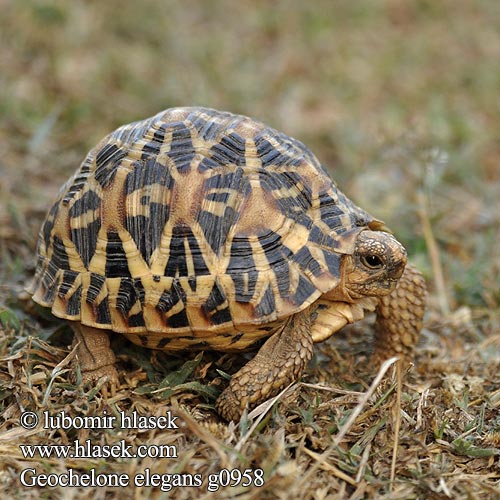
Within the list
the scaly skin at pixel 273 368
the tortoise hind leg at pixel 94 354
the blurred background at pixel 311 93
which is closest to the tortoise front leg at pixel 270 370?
the scaly skin at pixel 273 368

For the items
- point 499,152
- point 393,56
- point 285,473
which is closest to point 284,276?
point 285,473

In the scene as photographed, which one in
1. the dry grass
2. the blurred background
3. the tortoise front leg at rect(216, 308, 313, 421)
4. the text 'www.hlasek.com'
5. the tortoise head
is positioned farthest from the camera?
the blurred background

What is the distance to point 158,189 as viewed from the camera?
3045 millimetres

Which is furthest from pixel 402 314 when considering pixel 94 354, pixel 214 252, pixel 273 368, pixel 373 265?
pixel 94 354

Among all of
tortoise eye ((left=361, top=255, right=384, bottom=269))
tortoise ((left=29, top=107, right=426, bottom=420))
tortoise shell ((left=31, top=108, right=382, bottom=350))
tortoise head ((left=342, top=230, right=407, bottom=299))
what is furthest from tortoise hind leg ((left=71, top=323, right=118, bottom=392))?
tortoise eye ((left=361, top=255, right=384, bottom=269))

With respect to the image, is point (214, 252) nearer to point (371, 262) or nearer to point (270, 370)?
point (270, 370)

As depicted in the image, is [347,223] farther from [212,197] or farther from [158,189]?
[158,189]

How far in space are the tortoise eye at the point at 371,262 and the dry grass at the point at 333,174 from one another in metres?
0.52

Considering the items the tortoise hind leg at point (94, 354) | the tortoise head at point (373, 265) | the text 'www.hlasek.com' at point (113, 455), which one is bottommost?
the text 'www.hlasek.com' at point (113, 455)

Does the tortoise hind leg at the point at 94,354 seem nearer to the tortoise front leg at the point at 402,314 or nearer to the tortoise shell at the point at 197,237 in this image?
the tortoise shell at the point at 197,237

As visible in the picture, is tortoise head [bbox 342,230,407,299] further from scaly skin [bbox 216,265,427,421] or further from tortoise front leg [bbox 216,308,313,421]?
tortoise front leg [bbox 216,308,313,421]

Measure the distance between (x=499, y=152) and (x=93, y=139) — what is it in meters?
3.73

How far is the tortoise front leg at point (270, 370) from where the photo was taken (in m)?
2.94

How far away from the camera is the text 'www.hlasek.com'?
8.48 ft
